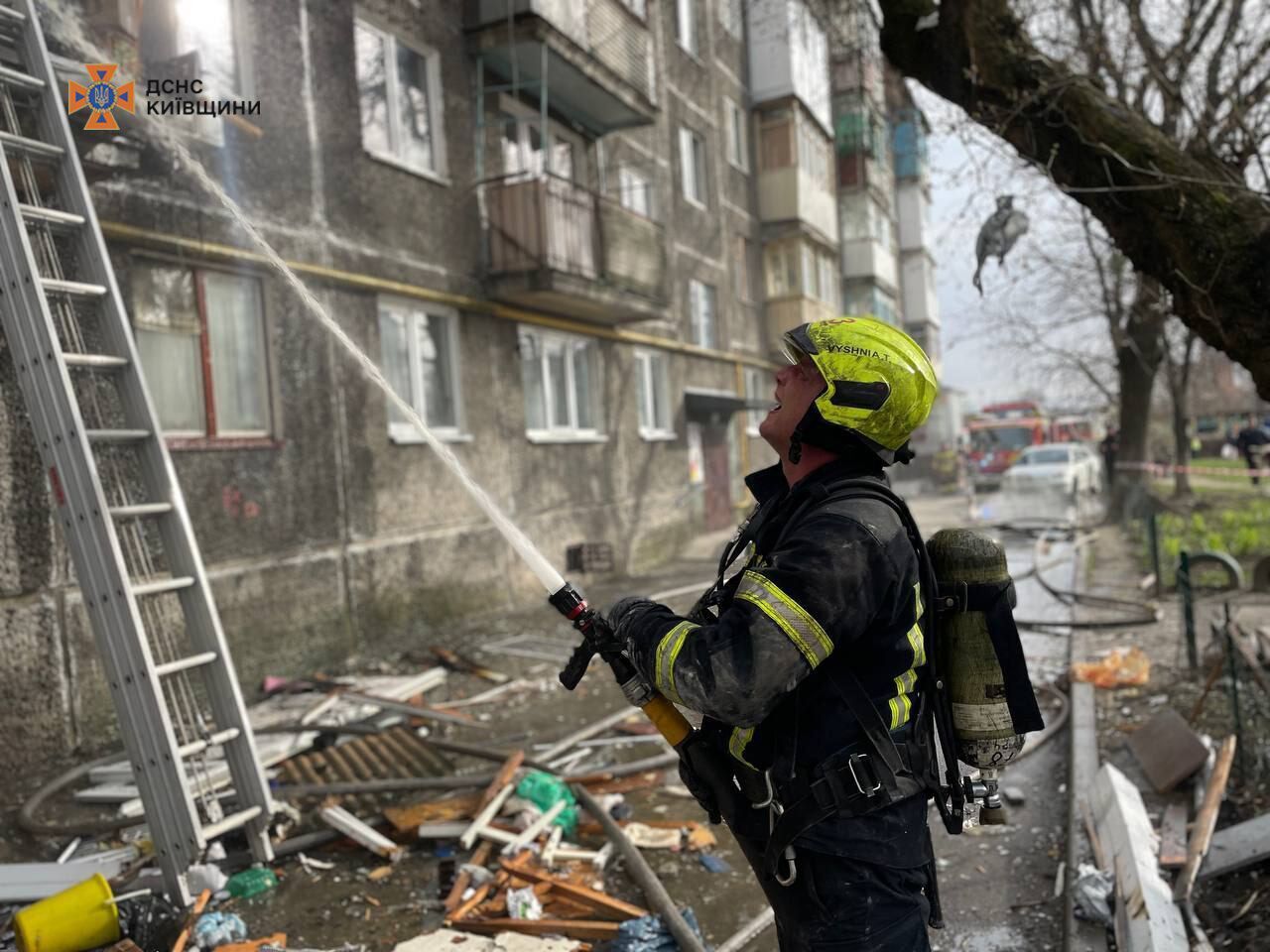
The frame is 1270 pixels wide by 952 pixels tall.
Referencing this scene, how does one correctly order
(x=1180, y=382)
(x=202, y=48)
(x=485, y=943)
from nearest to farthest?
(x=485, y=943) → (x=202, y=48) → (x=1180, y=382)

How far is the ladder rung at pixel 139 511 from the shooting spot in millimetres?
3772

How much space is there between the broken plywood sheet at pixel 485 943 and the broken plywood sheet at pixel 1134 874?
1.99 metres

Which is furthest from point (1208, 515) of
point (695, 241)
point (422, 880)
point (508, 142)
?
point (422, 880)

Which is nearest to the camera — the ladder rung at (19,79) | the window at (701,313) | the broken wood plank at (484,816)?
the ladder rung at (19,79)

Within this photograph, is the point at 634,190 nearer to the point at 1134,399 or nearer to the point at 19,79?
the point at 1134,399

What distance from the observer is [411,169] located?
9500mm

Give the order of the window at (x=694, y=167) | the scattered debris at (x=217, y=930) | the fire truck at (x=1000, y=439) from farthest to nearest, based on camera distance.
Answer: the fire truck at (x=1000, y=439)
the window at (x=694, y=167)
the scattered debris at (x=217, y=930)

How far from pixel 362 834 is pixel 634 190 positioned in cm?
1298

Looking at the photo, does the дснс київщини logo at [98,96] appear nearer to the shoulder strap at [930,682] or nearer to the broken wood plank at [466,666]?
the broken wood plank at [466,666]

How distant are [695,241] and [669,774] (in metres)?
13.9

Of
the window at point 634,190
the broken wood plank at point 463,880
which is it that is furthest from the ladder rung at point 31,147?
the window at point 634,190

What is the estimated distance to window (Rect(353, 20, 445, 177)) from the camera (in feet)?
30.1

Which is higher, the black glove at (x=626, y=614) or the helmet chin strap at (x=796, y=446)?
the helmet chin strap at (x=796, y=446)

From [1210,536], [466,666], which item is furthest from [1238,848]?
[1210,536]
